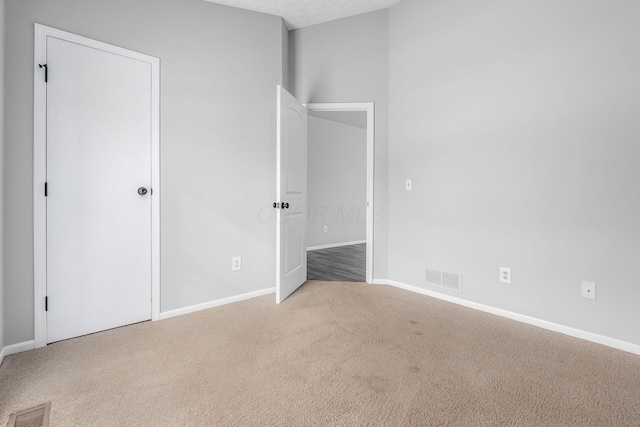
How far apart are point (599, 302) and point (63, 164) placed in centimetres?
375

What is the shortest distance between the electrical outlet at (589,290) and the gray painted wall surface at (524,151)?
31 mm

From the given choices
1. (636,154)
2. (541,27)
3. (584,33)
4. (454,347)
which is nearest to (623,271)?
(636,154)

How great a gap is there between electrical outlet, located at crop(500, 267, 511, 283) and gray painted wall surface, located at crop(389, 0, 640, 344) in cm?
4

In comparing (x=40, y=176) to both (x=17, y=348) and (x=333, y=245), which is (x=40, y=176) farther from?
(x=333, y=245)

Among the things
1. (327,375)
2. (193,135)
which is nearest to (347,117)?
(193,135)

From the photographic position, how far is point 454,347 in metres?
1.95

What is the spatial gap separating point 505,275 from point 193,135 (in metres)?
2.88

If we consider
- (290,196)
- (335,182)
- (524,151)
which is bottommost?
(290,196)

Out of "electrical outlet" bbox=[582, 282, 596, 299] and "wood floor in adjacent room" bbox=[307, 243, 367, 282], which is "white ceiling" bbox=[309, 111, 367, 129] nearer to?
"wood floor in adjacent room" bbox=[307, 243, 367, 282]

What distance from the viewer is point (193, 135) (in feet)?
8.39

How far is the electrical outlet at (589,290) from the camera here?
6.68ft

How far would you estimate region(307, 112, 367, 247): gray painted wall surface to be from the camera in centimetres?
584

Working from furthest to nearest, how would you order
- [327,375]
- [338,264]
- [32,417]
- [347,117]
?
1. [347,117]
2. [338,264]
3. [327,375]
4. [32,417]

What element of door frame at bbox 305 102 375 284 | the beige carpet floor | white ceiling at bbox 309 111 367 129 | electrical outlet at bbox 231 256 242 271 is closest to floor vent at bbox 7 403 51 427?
the beige carpet floor
